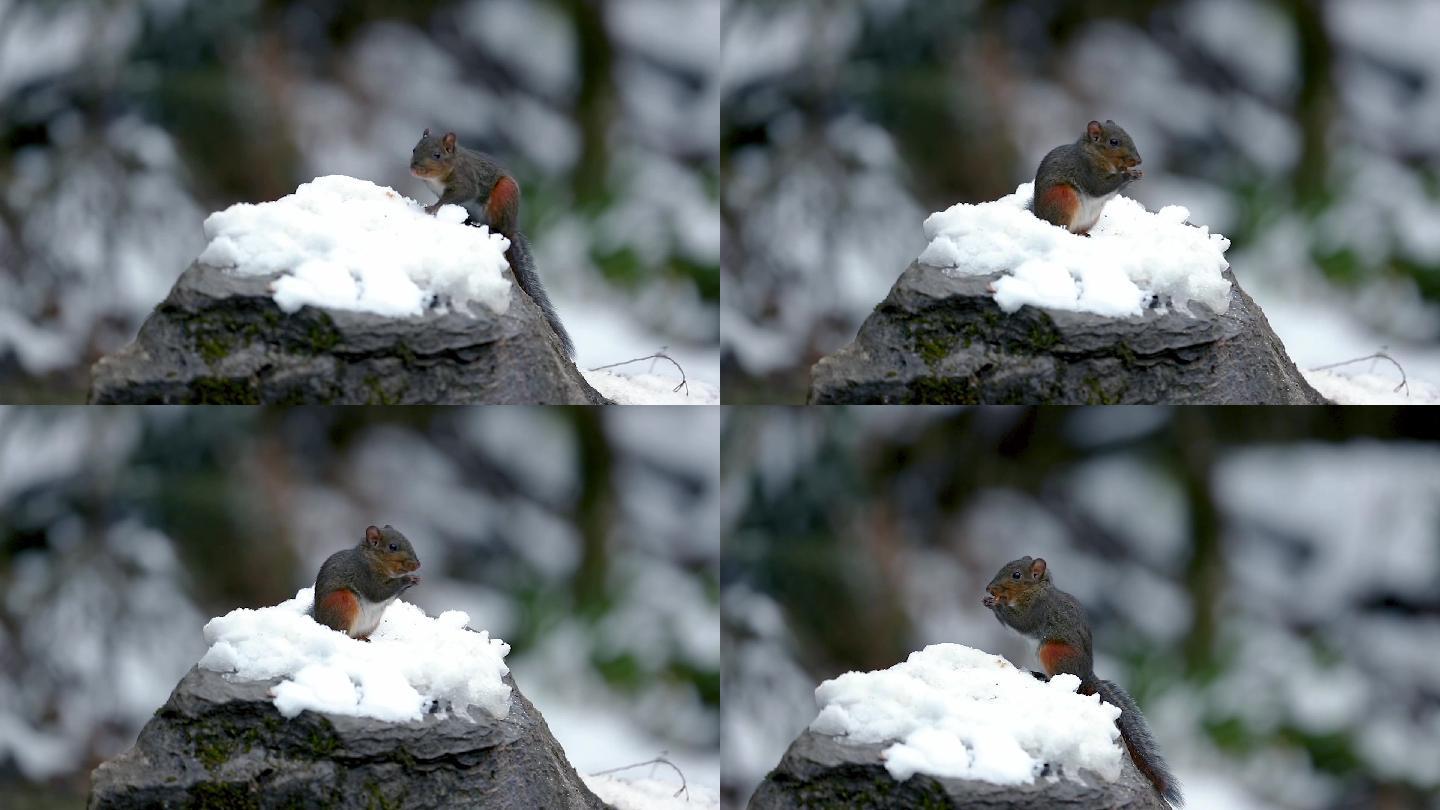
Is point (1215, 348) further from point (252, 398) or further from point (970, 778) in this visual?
point (252, 398)

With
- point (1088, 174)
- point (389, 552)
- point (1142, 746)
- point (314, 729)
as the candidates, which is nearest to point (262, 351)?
point (389, 552)

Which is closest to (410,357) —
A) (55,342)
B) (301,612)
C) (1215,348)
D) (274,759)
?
(301,612)

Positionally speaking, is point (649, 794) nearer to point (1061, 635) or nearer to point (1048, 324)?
point (1061, 635)

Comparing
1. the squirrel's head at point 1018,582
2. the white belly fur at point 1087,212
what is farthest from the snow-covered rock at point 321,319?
the white belly fur at point 1087,212

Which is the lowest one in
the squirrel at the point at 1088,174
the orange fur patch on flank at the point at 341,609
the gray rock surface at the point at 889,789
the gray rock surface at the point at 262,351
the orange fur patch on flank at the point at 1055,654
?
the gray rock surface at the point at 889,789

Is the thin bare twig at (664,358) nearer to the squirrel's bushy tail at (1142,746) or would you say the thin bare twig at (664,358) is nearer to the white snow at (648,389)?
the white snow at (648,389)

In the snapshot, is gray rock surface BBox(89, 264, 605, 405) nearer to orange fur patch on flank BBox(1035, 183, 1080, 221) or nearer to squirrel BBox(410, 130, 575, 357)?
squirrel BBox(410, 130, 575, 357)
